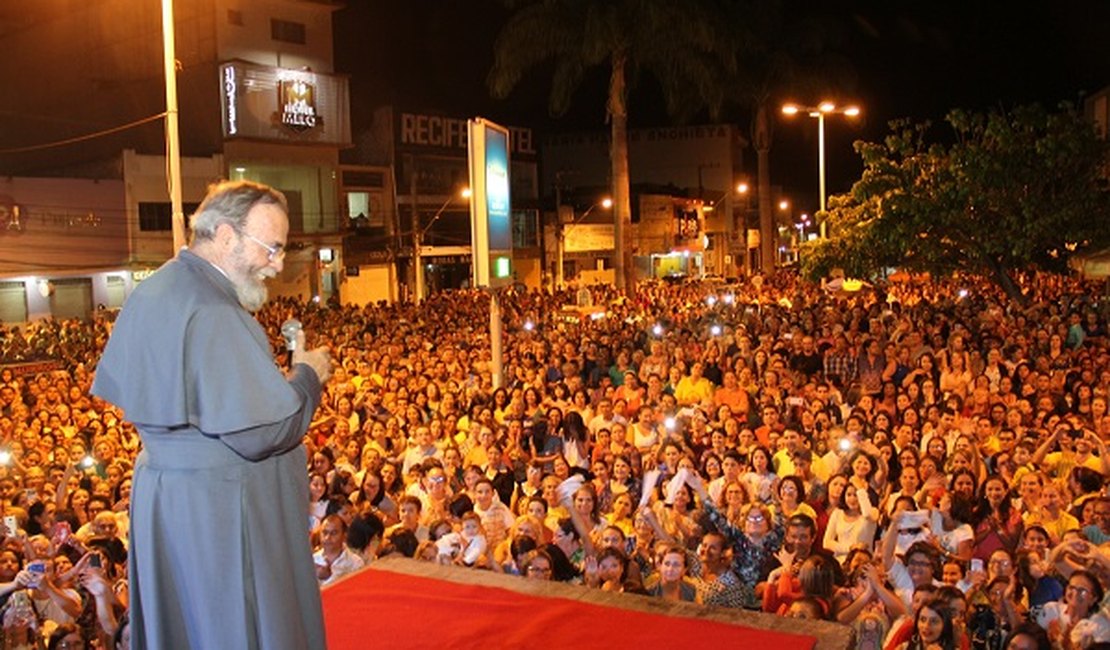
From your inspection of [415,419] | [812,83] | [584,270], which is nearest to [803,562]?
[415,419]

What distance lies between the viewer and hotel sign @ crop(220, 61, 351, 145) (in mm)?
34219

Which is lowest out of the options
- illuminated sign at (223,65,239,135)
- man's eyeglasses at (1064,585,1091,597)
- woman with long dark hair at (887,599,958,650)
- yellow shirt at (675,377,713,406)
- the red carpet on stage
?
woman with long dark hair at (887,599,958,650)

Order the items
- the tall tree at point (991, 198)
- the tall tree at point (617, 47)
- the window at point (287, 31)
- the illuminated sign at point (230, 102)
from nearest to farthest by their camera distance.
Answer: the tall tree at point (991, 198)
the tall tree at point (617, 47)
the illuminated sign at point (230, 102)
the window at point (287, 31)

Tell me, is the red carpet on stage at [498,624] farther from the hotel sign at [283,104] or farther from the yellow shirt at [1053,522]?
the hotel sign at [283,104]

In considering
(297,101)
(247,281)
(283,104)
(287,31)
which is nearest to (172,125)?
(247,281)

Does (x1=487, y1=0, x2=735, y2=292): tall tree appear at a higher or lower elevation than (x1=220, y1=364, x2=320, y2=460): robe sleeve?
higher

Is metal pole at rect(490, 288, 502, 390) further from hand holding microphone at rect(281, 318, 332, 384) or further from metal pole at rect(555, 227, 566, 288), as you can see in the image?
metal pole at rect(555, 227, 566, 288)

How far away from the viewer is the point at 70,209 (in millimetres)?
28875

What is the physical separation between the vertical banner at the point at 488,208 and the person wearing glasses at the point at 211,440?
967 centimetres

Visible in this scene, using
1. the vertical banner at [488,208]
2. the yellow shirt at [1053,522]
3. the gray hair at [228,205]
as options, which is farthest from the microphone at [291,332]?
the vertical banner at [488,208]

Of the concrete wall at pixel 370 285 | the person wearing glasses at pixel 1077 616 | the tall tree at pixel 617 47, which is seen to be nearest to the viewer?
the person wearing glasses at pixel 1077 616

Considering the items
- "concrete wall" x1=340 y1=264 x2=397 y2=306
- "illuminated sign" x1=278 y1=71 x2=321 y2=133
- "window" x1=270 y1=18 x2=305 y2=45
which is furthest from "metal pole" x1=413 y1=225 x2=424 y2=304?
"window" x1=270 y1=18 x2=305 y2=45

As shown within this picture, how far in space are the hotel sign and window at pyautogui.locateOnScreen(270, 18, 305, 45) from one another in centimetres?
170

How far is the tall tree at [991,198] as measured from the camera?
17266 mm
